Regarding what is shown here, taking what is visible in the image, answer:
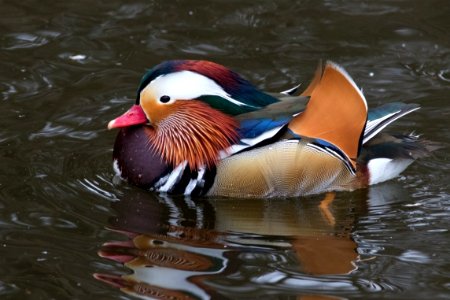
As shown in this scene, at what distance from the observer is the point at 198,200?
22.1ft

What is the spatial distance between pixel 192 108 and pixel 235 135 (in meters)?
0.35

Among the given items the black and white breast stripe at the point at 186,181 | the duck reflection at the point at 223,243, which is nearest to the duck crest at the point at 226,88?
the black and white breast stripe at the point at 186,181

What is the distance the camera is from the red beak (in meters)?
6.73

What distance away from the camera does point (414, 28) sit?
910cm

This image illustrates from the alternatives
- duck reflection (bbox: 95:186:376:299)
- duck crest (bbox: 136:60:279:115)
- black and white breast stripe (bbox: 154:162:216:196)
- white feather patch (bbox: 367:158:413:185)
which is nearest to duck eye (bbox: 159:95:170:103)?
duck crest (bbox: 136:60:279:115)

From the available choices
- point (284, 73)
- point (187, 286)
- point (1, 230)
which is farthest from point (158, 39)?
point (187, 286)

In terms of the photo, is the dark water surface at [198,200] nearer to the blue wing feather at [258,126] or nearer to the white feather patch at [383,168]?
the white feather patch at [383,168]

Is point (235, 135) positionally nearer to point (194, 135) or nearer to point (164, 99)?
point (194, 135)

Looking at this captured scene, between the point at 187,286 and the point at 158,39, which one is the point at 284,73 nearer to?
the point at 158,39

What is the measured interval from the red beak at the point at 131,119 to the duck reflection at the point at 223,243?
1.37ft

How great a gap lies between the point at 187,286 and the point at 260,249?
0.64 m

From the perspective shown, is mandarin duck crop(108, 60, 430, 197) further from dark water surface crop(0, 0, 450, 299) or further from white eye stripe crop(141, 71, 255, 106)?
dark water surface crop(0, 0, 450, 299)

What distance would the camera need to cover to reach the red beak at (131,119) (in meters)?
6.73

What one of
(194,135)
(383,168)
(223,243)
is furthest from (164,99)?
(383,168)
